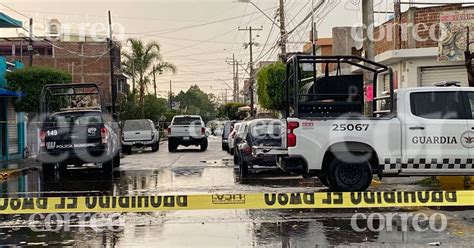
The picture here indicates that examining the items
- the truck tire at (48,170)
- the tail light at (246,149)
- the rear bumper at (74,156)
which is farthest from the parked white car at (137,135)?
the tail light at (246,149)

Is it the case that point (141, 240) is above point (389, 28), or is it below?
below

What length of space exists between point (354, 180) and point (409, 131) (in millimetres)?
1387

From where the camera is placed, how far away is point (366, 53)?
18.1 m

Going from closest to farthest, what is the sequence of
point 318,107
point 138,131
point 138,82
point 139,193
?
point 318,107, point 139,193, point 138,131, point 138,82

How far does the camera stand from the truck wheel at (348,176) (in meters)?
11.5

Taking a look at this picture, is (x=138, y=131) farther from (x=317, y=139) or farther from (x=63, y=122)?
(x=317, y=139)

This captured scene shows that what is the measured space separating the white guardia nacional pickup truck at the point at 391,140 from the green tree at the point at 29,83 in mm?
15813

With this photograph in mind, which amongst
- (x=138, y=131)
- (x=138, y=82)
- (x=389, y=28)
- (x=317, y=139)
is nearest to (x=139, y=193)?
(x=317, y=139)

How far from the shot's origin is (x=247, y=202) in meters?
8.46

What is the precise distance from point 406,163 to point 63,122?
378 inches

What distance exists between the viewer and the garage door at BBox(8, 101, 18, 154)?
86.0 feet

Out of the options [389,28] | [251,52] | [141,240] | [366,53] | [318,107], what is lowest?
[141,240]

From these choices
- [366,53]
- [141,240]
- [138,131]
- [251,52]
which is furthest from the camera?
[251,52]

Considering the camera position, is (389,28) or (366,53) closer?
(366,53)
